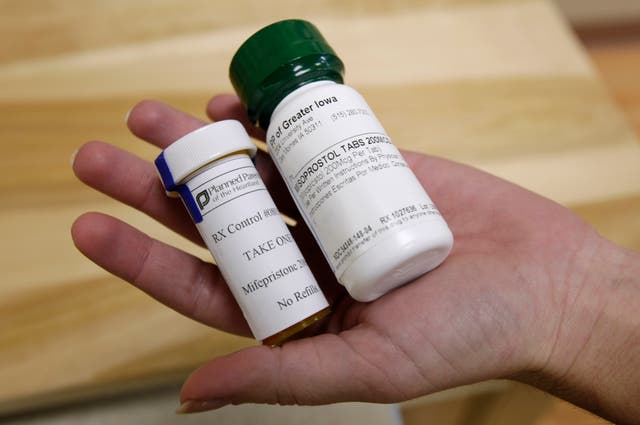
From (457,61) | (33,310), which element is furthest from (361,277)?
(457,61)

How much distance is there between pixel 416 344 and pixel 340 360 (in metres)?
0.06

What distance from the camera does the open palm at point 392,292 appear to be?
398 mm

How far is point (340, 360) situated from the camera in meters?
0.40

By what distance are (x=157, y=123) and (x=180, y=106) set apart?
15cm

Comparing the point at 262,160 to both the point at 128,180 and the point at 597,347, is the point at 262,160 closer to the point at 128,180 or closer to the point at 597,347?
the point at 128,180

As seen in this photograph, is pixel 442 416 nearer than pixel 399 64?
Yes

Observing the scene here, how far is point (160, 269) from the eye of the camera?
0.47 meters

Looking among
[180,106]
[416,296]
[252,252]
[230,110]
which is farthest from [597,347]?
[180,106]

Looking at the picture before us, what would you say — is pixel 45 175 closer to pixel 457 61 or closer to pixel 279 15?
pixel 279 15

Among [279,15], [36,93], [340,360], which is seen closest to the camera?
[340,360]

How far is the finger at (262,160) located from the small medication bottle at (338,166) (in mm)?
70

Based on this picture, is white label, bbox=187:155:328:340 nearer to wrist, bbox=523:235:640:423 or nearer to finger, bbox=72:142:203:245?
finger, bbox=72:142:203:245

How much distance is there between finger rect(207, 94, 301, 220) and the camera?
1.80ft

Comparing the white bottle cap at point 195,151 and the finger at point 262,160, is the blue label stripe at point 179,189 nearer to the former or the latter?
the white bottle cap at point 195,151
